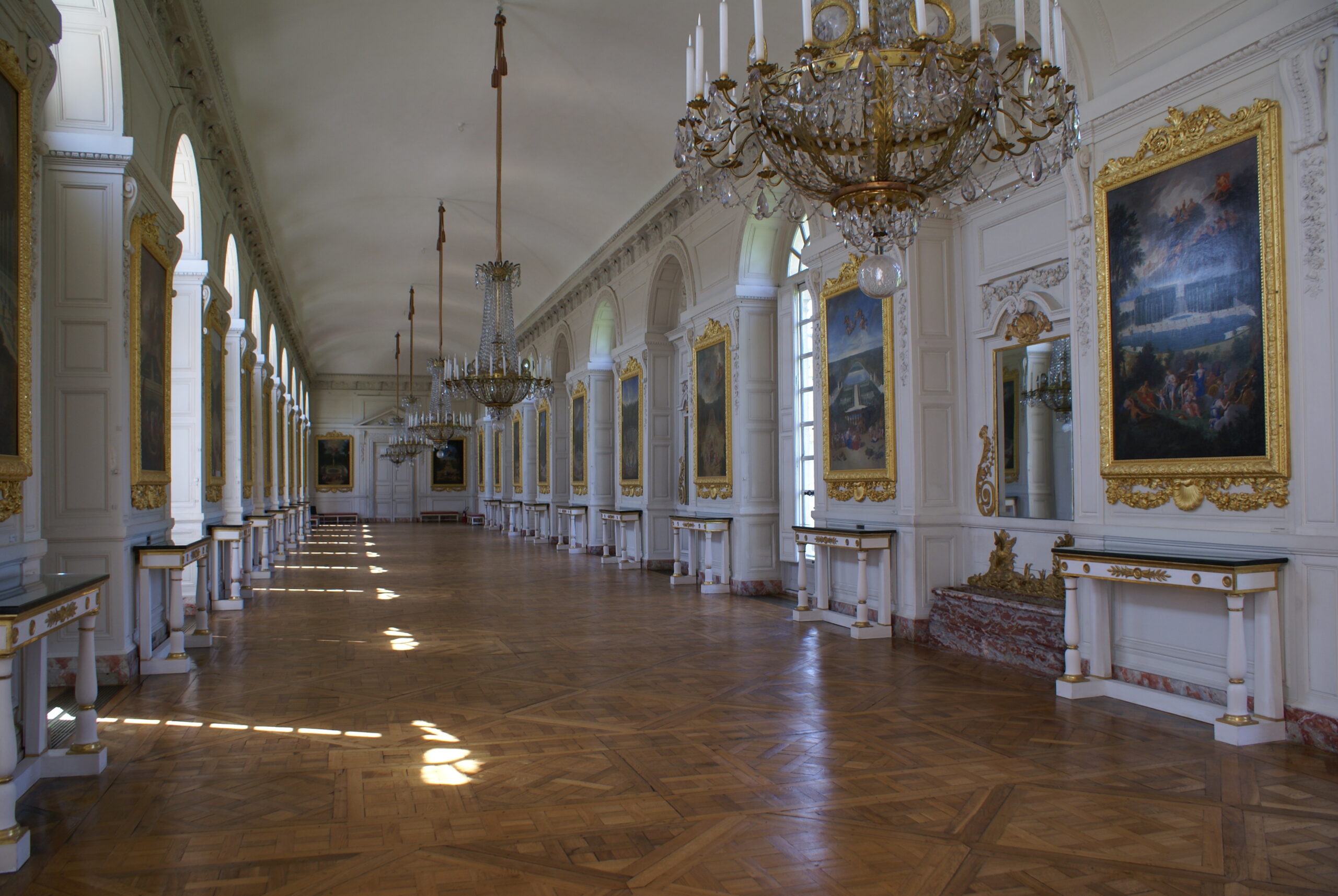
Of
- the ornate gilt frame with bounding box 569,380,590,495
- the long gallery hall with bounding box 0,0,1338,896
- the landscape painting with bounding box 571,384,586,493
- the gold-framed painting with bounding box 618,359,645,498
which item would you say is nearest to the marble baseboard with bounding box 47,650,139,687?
the long gallery hall with bounding box 0,0,1338,896

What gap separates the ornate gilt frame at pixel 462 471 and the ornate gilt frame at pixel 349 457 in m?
3.07

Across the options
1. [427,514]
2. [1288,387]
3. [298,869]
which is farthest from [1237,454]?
[427,514]

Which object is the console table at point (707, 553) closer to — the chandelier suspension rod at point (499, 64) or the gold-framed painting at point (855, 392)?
the gold-framed painting at point (855, 392)

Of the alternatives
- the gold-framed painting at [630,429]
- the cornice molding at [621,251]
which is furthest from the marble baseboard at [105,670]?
the gold-framed painting at [630,429]

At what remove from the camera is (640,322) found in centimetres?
1630

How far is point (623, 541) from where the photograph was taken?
56.9ft

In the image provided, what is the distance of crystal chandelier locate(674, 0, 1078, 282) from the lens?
13.2ft

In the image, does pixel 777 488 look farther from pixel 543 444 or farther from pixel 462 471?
pixel 462 471

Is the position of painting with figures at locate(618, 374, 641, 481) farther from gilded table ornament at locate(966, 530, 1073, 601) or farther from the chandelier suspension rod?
gilded table ornament at locate(966, 530, 1073, 601)

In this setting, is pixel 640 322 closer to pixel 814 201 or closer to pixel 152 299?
pixel 152 299

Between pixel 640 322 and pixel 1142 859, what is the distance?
1343cm

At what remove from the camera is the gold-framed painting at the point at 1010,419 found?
8211 mm

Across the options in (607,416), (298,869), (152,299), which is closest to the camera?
(298,869)

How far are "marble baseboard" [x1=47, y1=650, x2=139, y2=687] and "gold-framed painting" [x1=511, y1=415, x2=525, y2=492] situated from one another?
65.7 feet
